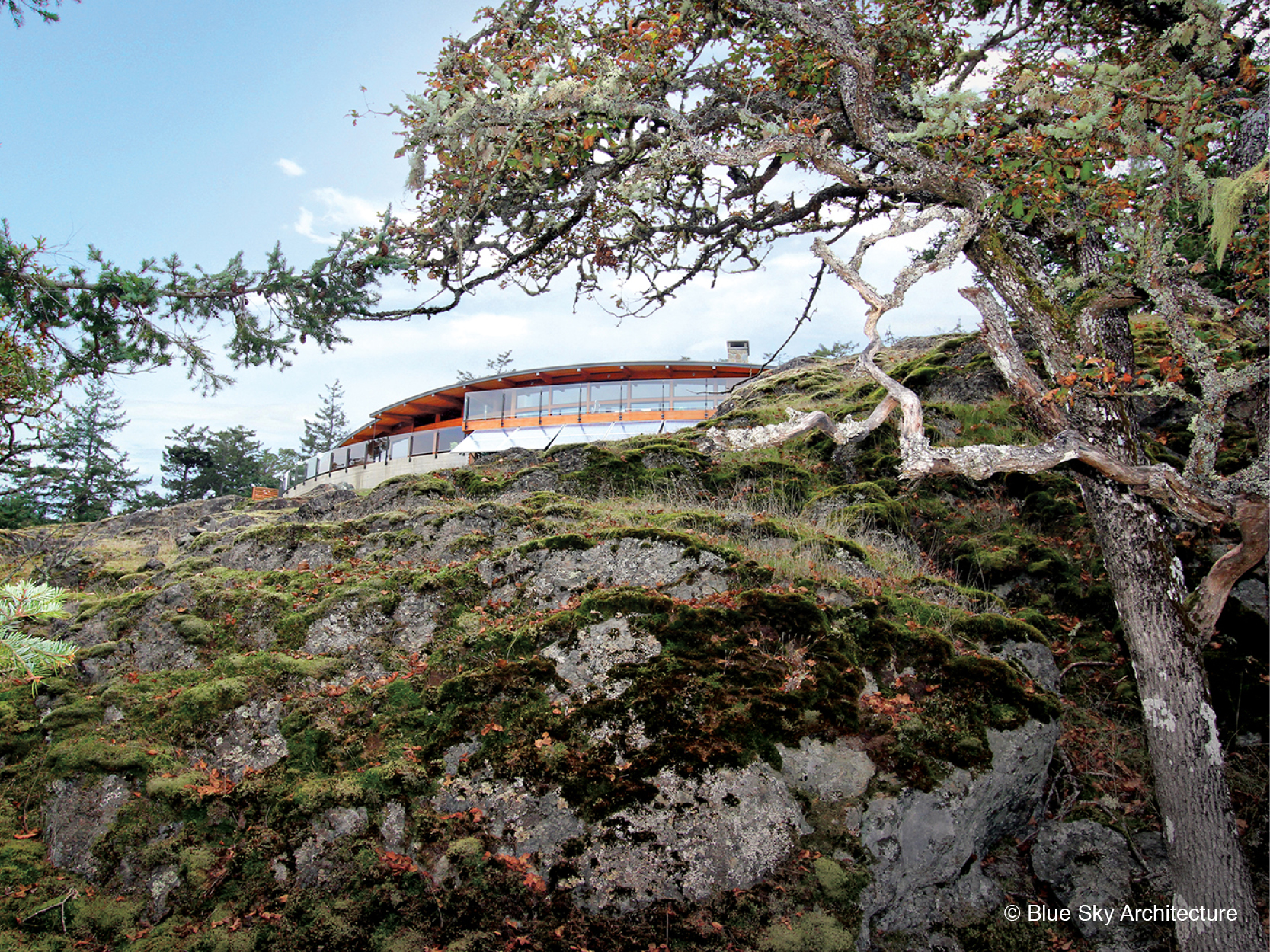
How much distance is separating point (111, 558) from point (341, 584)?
716 cm

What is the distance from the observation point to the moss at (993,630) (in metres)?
6.72

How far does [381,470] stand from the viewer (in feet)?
83.3

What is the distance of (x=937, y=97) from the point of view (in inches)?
266

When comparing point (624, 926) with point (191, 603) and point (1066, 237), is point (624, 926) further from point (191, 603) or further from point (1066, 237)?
point (1066, 237)

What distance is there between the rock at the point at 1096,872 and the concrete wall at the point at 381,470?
19606mm

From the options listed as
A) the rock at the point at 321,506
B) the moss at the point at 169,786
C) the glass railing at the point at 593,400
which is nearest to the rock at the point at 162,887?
the moss at the point at 169,786

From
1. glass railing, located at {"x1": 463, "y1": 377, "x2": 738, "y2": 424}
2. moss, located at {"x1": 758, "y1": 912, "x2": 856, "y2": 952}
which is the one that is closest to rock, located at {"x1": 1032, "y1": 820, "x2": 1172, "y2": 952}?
moss, located at {"x1": 758, "y1": 912, "x2": 856, "y2": 952}

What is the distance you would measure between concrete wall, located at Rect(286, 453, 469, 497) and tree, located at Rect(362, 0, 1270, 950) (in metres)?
14.2

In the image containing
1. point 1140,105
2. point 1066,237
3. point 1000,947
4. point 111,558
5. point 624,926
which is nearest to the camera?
point 624,926

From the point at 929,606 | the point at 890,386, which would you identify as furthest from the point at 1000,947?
the point at 890,386

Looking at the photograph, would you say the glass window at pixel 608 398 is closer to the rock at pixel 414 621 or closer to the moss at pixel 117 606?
the rock at pixel 414 621

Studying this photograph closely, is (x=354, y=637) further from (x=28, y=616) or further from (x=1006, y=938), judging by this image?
(x=1006, y=938)

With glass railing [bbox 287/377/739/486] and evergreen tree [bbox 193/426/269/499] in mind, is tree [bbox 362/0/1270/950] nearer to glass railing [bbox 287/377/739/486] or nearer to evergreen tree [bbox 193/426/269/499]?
glass railing [bbox 287/377/739/486]

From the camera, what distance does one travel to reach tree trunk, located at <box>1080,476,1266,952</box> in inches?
199
